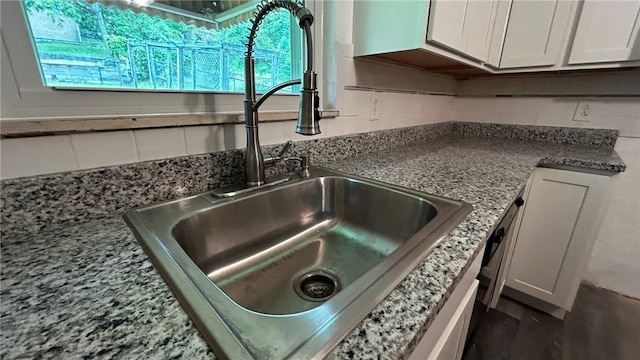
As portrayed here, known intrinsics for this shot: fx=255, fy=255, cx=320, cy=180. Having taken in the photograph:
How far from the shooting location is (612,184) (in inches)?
42.7

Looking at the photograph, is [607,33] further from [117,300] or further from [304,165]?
[117,300]

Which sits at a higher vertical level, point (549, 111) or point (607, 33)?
point (607, 33)

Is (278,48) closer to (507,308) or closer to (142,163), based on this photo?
(142,163)

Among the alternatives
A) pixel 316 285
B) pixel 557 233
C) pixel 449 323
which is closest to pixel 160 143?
pixel 316 285

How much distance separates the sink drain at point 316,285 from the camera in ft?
2.05

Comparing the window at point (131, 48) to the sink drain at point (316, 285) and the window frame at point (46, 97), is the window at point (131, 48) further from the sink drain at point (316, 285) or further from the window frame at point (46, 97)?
the sink drain at point (316, 285)

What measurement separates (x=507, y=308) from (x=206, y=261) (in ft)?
5.38

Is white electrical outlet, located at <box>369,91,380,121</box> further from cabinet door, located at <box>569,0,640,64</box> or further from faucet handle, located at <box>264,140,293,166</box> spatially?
cabinet door, located at <box>569,0,640,64</box>

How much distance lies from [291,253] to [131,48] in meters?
0.66

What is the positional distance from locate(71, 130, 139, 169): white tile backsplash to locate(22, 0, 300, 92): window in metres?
0.12

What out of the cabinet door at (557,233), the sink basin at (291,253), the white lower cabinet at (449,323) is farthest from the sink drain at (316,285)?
the cabinet door at (557,233)

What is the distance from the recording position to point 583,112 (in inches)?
60.7

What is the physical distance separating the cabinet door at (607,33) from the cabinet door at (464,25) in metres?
0.42

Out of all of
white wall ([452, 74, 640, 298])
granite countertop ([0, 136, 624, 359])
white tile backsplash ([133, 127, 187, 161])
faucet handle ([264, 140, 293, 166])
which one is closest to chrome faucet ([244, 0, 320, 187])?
faucet handle ([264, 140, 293, 166])
